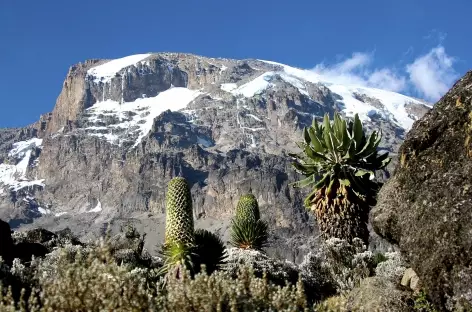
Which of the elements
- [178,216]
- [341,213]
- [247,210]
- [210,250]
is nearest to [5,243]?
[210,250]

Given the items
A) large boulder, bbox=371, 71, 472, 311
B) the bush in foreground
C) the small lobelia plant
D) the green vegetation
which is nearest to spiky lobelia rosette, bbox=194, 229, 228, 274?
the green vegetation

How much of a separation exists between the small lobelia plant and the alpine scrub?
→ 5212mm

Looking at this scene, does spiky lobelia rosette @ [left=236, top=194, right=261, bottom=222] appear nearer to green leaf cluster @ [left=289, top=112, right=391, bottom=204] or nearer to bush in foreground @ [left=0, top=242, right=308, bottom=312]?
green leaf cluster @ [left=289, top=112, right=391, bottom=204]

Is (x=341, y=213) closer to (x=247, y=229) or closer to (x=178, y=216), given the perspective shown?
(x=178, y=216)

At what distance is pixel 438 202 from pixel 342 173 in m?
7.65

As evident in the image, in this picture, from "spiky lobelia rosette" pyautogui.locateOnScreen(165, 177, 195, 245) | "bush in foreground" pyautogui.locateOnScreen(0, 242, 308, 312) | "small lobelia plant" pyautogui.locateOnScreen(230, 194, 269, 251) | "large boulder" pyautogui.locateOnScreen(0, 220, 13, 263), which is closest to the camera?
"bush in foreground" pyautogui.locateOnScreen(0, 242, 308, 312)

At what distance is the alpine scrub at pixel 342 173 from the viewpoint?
15086mm

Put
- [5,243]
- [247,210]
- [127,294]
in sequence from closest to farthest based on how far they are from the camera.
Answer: [127,294] < [5,243] < [247,210]

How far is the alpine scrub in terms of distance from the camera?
15086mm

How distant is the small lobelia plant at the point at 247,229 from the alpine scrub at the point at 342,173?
5212 mm

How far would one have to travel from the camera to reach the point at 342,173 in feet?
50.0

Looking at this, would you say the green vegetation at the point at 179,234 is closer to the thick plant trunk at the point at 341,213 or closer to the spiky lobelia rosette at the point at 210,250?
the spiky lobelia rosette at the point at 210,250

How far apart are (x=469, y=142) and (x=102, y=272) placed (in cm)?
491

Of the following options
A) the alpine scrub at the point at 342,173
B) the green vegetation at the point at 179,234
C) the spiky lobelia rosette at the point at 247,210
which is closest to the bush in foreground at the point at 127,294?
the green vegetation at the point at 179,234
